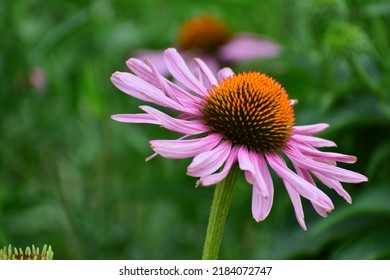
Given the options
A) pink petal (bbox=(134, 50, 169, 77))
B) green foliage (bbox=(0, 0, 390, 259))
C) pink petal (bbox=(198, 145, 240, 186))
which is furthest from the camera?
pink petal (bbox=(134, 50, 169, 77))

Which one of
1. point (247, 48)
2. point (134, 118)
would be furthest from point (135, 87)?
point (247, 48)

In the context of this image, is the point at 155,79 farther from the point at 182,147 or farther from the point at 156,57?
the point at 156,57

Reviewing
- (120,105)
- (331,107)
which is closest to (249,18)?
(120,105)

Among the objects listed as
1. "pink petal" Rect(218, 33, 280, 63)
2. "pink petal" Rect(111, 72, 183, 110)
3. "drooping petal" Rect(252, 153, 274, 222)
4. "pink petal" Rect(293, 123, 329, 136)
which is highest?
"pink petal" Rect(218, 33, 280, 63)

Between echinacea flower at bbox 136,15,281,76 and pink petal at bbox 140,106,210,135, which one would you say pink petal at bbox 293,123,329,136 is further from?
echinacea flower at bbox 136,15,281,76

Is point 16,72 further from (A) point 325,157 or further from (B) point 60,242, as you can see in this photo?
(A) point 325,157

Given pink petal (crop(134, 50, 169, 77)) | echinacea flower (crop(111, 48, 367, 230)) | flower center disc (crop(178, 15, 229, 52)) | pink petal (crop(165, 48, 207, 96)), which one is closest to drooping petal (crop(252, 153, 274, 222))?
echinacea flower (crop(111, 48, 367, 230))

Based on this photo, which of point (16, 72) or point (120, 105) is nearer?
point (16, 72)
